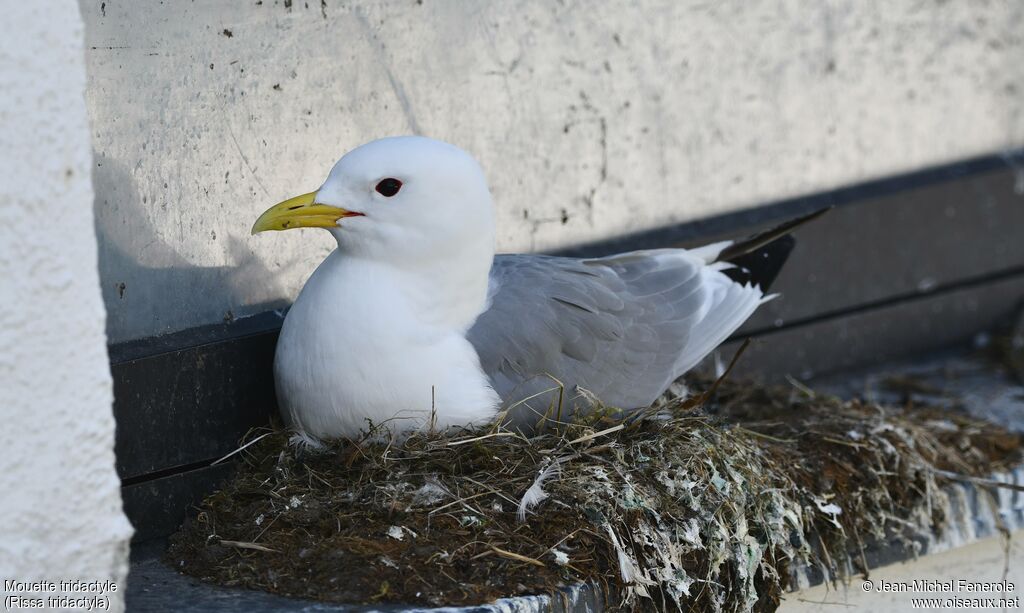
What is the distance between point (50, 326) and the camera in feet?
7.18

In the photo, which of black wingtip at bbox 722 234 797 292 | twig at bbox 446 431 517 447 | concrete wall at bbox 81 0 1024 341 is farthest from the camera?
black wingtip at bbox 722 234 797 292

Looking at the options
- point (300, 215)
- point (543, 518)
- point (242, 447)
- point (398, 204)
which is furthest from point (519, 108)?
point (543, 518)

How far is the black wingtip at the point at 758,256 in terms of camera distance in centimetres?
402

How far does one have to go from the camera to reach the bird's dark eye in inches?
123

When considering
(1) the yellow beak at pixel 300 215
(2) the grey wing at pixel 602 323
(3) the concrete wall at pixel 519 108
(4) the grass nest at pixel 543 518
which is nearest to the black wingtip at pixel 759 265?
(2) the grey wing at pixel 602 323

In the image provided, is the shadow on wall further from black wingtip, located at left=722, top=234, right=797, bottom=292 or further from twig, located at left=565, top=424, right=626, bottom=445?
black wingtip, located at left=722, top=234, right=797, bottom=292

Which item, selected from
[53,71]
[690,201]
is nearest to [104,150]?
[53,71]

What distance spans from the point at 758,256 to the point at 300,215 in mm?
1635

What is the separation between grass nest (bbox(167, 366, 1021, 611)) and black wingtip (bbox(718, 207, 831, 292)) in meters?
0.63

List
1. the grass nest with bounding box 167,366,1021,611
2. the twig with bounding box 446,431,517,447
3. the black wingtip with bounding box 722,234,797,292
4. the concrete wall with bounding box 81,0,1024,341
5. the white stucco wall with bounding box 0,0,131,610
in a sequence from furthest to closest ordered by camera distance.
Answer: the black wingtip with bounding box 722,234,797,292, the concrete wall with bounding box 81,0,1024,341, the twig with bounding box 446,431,517,447, the grass nest with bounding box 167,366,1021,611, the white stucco wall with bounding box 0,0,131,610

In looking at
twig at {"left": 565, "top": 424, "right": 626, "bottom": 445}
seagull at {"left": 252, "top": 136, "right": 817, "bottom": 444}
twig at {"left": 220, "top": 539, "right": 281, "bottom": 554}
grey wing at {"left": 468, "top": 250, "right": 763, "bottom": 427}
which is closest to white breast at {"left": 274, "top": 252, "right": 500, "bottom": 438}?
seagull at {"left": 252, "top": 136, "right": 817, "bottom": 444}

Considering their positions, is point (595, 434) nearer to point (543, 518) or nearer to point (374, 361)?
point (543, 518)

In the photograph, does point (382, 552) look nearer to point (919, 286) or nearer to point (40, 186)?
point (40, 186)

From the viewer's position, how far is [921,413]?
14.3 feet
